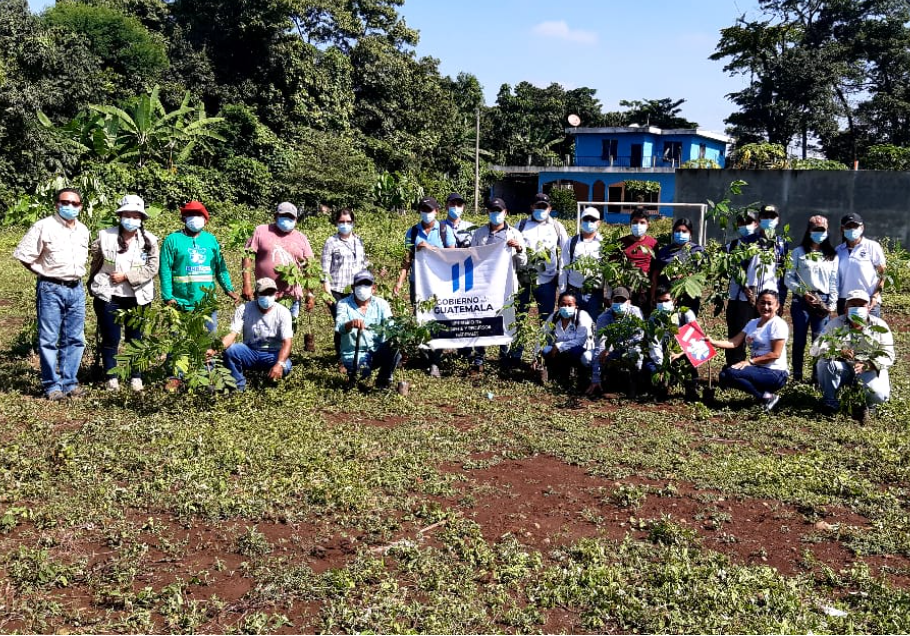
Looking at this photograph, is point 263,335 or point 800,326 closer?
point 263,335

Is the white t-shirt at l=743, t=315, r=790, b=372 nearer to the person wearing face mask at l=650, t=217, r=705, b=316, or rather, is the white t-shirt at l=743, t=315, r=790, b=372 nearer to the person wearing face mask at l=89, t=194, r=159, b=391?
the person wearing face mask at l=650, t=217, r=705, b=316

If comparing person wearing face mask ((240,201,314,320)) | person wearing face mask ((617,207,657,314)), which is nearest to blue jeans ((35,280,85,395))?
person wearing face mask ((240,201,314,320))

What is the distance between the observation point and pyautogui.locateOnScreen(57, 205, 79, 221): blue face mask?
21.7 feet

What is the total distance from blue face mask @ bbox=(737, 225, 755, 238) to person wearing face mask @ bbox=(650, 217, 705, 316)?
0.60 metres

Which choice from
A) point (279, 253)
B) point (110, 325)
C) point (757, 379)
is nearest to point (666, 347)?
point (757, 379)

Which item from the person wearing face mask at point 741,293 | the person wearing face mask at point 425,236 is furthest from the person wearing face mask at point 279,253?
the person wearing face mask at point 741,293

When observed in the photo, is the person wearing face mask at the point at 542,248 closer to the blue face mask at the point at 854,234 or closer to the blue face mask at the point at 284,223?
the blue face mask at the point at 284,223

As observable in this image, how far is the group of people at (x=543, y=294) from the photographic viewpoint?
22.0ft

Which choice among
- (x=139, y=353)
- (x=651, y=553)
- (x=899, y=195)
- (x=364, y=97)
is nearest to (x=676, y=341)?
(x=651, y=553)

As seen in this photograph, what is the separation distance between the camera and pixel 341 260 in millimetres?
7926

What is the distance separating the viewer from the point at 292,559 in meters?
4.11

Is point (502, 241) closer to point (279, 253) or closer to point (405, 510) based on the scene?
point (279, 253)

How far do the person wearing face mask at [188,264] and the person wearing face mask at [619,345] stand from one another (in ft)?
11.3

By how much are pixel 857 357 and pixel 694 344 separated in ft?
4.36
